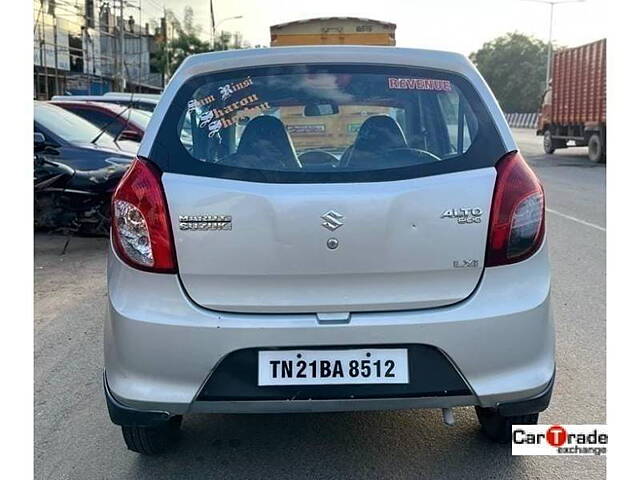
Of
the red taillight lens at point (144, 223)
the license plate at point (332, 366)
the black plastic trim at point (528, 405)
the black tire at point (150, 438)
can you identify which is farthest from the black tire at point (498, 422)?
the red taillight lens at point (144, 223)

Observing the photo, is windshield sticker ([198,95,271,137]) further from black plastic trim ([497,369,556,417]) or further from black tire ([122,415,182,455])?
black plastic trim ([497,369,556,417])

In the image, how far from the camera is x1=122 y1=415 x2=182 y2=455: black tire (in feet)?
9.19

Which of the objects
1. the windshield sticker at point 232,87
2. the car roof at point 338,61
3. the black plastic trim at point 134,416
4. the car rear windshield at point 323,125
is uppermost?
the car roof at point 338,61

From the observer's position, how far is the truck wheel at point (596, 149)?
18.7m

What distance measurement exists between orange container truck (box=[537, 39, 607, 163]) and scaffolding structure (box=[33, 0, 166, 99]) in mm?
16126

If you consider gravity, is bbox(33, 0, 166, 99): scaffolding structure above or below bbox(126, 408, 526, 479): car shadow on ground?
above

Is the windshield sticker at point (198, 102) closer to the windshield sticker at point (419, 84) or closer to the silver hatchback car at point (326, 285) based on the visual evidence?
the silver hatchback car at point (326, 285)

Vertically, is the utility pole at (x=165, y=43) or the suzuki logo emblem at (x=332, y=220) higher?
the utility pole at (x=165, y=43)

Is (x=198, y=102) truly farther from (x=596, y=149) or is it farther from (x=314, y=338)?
(x=596, y=149)

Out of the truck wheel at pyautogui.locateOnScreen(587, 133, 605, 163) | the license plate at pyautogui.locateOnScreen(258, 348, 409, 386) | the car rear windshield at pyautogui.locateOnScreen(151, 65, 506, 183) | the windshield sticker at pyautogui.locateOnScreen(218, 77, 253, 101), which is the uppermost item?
the windshield sticker at pyautogui.locateOnScreen(218, 77, 253, 101)

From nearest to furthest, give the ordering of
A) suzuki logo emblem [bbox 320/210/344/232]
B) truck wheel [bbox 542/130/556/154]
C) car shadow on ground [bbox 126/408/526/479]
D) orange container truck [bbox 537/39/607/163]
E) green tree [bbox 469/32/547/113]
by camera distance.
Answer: suzuki logo emblem [bbox 320/210/344/232] → car shadow on ground [bbox 126/408/526/479] → orange container truck [bbox 537/39/607/163] → truck wheel [bbox 542/130/556/154] → green tree [bbox 469/32/547/113]

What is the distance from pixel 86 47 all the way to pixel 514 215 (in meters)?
30.9

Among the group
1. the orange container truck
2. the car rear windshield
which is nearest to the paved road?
the car rear windshield
